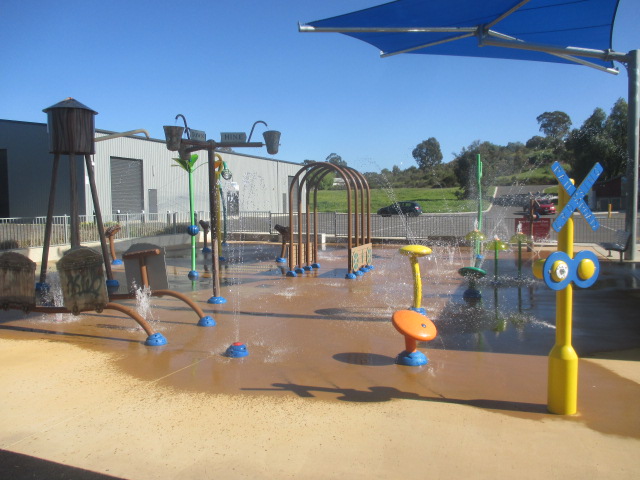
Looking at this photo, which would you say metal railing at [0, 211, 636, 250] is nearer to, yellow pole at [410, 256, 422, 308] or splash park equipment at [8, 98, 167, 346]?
splash park equipment at [8, 98, 167, 346]

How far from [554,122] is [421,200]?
92.4ft

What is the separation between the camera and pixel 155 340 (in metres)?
6.11

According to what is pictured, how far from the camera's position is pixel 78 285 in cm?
590

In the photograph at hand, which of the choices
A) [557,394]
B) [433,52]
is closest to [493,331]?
[557,394]

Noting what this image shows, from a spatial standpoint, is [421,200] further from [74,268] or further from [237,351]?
[74,268]

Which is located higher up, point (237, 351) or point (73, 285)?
point (73, 285)

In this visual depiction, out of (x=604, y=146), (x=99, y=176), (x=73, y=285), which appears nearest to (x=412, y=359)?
(x=73, y=285)

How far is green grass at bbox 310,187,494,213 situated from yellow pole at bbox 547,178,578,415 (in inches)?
1543

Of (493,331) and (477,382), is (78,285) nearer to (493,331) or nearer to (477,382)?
(477,382)

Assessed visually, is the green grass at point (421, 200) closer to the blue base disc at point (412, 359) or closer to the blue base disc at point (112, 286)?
the blue base disc at point (112, 286)

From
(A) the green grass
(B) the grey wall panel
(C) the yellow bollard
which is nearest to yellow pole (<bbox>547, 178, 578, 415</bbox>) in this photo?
(C) the yellow bollard

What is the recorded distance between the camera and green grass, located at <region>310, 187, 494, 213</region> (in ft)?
151

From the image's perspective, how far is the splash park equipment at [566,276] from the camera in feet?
12.4

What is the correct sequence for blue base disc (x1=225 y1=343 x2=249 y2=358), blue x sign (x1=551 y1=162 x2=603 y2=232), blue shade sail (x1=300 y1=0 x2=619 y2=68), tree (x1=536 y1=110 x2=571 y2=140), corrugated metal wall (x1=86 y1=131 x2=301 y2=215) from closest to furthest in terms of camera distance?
1. blue x sign (x1=551 y1=162 x2=603 y2=232)
2. blue base disc (x1=225 y1=343 x2=249 y2=358)
3. blue shade sail (x1=300 y1=0 x2=619 y2=68)
4. corrugated metal wall (x1=86 y1=131 x2=301 y2=215)
5. tree (x1=536 y1=110 x2=571 y2=140)
